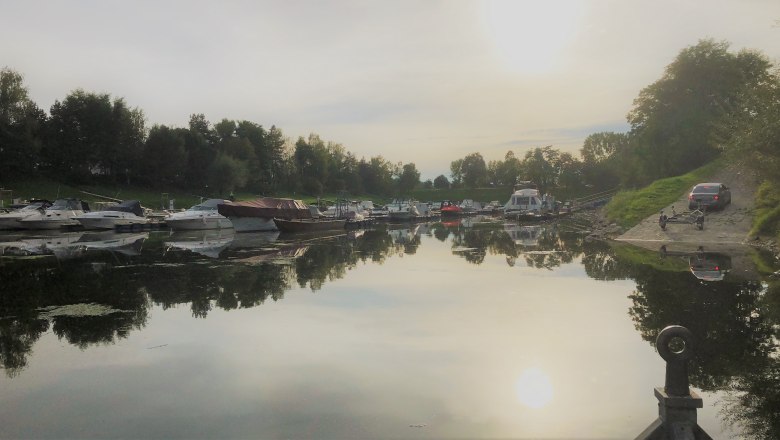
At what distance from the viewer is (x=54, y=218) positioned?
40.1 metres

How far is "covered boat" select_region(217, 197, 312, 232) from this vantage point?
38.0 m

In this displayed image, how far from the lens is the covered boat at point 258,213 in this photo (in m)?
38.0

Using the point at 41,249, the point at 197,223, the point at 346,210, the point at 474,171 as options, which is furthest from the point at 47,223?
the point at 474,171

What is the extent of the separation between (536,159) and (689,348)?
5742 inches

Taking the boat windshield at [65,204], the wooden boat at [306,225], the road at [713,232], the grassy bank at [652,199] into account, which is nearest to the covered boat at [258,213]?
the wooden boat at [306,225]

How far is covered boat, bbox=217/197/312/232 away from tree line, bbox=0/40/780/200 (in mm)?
28809

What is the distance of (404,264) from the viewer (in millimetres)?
20859

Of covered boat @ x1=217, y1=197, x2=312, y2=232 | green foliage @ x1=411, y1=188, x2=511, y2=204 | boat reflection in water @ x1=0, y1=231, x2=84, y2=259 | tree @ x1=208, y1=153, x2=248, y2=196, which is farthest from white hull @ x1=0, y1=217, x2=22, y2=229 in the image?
green foliage @ x1=411, y1=188, x2=511, y2=204

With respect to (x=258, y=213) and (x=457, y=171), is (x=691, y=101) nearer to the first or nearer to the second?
(x=258, y=213)

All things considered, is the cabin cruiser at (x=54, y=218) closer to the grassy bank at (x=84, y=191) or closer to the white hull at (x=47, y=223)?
the white hull at (x=47, y=223)

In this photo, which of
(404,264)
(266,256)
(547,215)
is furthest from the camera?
(547,215)

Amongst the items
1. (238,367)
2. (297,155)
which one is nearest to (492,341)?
(238,367)

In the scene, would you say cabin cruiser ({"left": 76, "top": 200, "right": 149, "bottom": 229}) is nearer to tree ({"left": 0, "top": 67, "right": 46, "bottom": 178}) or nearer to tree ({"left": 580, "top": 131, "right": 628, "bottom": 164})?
tree ({"left": 0, "top": 67, "right": 46, "bottom": 178})

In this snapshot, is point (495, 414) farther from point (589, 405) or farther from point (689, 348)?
point (689, 348)
